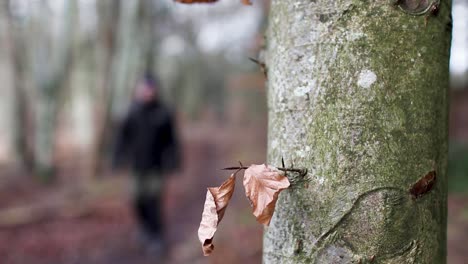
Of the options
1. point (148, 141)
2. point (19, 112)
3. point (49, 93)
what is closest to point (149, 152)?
point (148, 141)

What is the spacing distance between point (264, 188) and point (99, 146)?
11447 mm

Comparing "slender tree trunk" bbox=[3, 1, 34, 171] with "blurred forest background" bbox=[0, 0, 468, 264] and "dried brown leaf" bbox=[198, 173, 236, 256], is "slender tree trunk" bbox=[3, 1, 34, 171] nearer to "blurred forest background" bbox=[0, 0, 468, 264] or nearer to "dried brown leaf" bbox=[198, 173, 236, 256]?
"blurred forest background" bbox=[0, 0, 468, 264]

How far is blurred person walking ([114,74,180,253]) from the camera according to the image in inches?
255

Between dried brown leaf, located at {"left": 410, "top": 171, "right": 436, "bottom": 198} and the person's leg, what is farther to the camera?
the person's leg

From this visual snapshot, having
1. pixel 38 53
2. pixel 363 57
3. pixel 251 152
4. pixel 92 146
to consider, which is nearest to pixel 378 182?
pixel 363 57

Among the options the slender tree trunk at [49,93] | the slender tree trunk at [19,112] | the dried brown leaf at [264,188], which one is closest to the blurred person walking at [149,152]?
the dried brown leaf at [264,188]

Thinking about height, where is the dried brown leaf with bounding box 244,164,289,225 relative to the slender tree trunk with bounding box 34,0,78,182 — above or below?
above

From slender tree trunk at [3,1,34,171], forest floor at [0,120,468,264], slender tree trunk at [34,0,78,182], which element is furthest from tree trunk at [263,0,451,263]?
slender tree trunk at [3,1,34,171]

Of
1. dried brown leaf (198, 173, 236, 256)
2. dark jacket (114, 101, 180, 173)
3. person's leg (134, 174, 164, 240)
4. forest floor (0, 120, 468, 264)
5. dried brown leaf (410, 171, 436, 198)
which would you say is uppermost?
dried brown leaf (410, 171, 436, 198)

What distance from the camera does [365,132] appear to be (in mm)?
885

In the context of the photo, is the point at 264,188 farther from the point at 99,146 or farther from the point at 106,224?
the point at 99,146

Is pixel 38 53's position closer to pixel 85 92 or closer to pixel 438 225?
pixel 85 92

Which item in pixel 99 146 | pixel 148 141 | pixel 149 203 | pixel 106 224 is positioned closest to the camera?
pixel 148 141

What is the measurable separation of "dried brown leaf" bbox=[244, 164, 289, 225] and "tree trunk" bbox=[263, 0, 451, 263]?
0.04 meters
